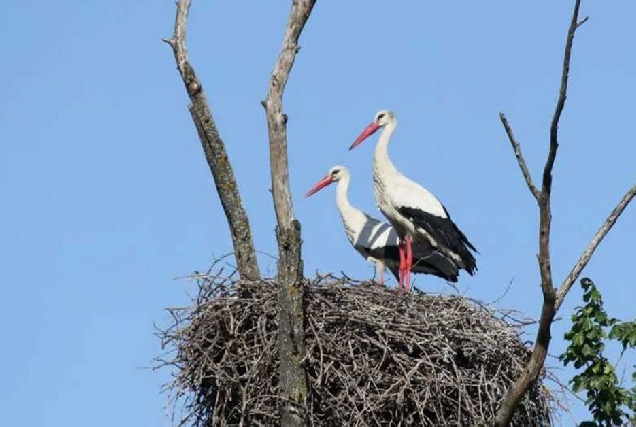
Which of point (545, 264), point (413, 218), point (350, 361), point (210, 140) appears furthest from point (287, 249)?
point (413, 218)

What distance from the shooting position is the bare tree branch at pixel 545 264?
6.45 metres

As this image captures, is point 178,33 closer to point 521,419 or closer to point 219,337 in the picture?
point 219,337

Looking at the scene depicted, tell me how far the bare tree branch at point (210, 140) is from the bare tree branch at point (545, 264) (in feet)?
11.1

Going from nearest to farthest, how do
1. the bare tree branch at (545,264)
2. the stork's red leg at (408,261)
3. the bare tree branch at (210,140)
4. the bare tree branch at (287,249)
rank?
the bare tree branch at (545,264) → the bare tree branch at (287,249) → the bare tree branch at (210,140) → the stork's red leg at (408,261)

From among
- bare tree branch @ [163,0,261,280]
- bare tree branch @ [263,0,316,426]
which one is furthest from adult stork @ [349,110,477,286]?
bare tree branch @ [263,0,316,426]

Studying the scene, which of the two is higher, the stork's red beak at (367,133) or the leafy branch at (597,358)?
the stork's red beak at (367,133)

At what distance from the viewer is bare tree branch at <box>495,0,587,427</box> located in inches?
254

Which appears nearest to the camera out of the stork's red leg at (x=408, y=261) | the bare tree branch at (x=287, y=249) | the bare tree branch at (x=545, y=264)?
the bare tree branch at (x=545, y=264)

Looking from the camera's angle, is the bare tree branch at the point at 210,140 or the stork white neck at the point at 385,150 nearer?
the bare tree branch at the point at 210,140

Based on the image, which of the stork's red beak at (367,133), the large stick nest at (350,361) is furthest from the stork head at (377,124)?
the large stick nest at (350,361)

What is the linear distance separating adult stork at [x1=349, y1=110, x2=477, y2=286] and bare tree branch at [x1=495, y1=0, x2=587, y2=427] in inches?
170

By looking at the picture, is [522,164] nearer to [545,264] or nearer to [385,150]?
[545,264]

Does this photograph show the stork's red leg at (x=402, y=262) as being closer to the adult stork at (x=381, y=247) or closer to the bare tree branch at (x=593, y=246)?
the adult stork at (x=381, y=247)

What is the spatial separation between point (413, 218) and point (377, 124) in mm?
A: 1188
